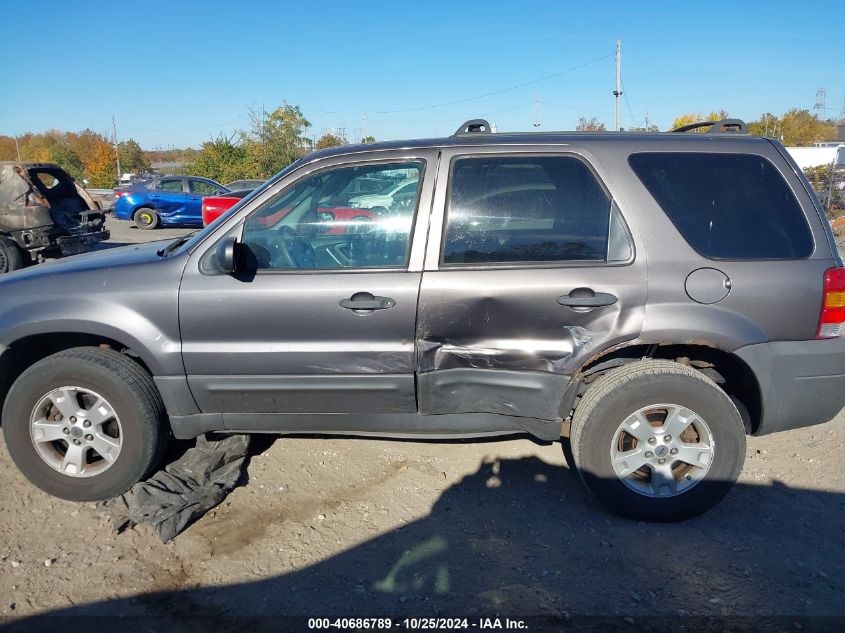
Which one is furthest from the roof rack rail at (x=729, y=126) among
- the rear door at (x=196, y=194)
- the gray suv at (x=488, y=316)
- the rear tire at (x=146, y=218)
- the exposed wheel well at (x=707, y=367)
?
the rear tire at (x=146, y=218)

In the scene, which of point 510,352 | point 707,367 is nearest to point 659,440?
point 707,367

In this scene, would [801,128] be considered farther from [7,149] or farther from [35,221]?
[7,149]

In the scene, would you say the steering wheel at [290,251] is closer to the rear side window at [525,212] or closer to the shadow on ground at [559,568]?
the rear side window at [525,212]

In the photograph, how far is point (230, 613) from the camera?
274cm

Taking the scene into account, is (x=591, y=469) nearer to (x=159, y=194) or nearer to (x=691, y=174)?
(x=691, y=174)

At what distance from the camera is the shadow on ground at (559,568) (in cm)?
275

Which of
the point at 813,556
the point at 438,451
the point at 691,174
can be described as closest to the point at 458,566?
the point at 438,451

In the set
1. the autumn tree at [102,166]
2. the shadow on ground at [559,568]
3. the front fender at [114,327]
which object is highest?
the autumn tree at [102,166]

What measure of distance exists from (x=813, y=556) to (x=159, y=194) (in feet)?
62.6

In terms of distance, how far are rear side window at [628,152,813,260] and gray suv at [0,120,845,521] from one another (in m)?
0.01

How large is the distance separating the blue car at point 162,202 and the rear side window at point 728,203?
17145 mm

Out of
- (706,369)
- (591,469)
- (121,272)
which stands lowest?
(591,469)

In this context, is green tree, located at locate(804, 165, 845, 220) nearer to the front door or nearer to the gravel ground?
the gravel ground

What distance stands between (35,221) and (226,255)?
1042cm
